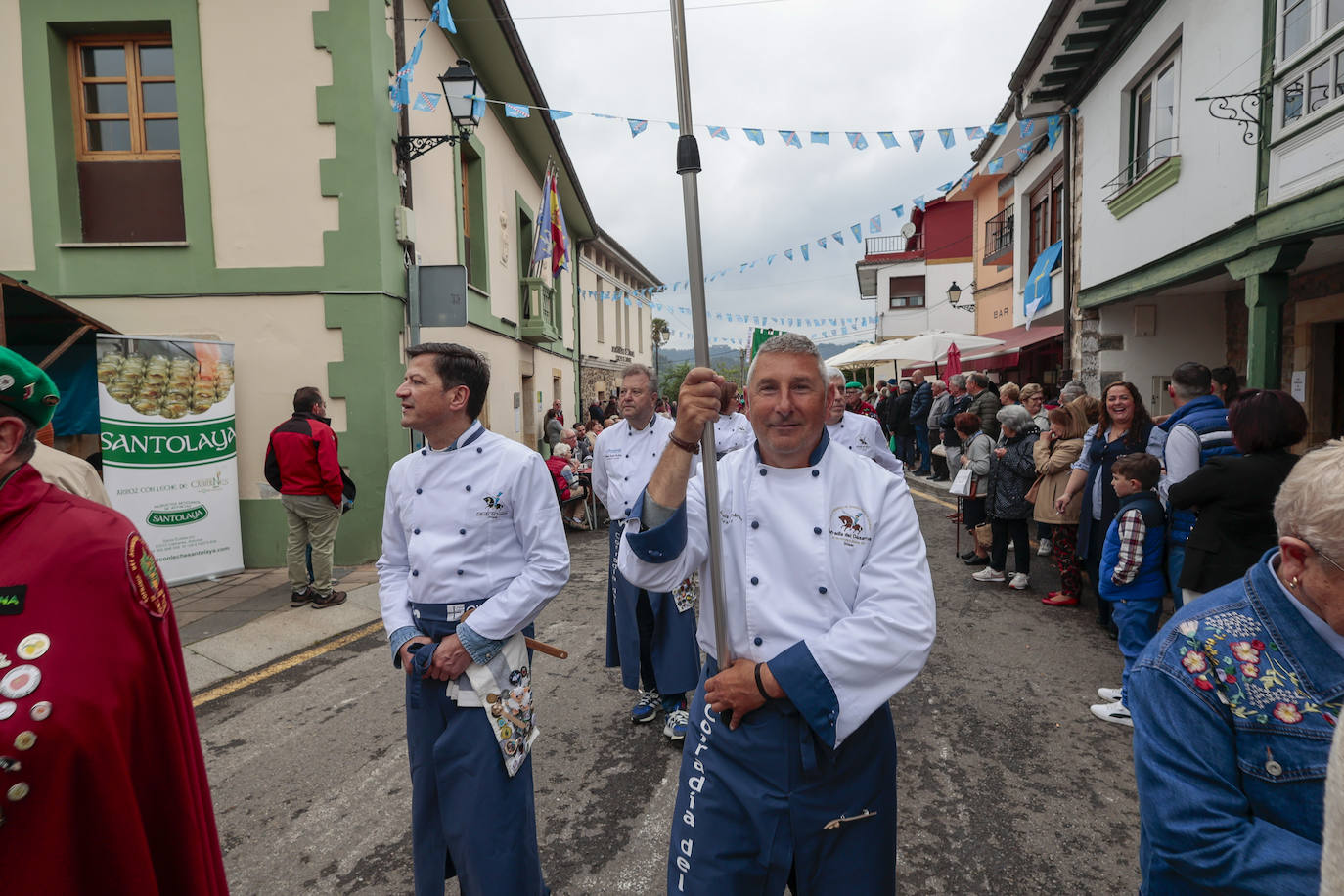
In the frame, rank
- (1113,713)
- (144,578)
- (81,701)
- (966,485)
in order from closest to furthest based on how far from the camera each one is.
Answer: (81,701) < (144,578) < (1113,713) < (966,485)

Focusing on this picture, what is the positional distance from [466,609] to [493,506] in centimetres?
35

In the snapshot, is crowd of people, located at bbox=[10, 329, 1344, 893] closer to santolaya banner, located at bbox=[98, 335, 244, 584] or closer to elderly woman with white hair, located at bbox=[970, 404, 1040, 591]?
elderly woman with white hair, located at bbox=[970, 404, 1040, 591]

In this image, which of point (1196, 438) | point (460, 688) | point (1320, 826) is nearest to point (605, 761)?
point (460, 688)

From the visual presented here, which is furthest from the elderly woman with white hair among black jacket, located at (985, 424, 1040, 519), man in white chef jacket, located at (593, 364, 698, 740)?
man in white chef jacket, located at (593, 364, 698, 740)

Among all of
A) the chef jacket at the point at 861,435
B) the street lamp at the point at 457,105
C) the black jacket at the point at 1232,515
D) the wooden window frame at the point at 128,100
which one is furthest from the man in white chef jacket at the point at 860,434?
the wooden window frame at the point at 128,100

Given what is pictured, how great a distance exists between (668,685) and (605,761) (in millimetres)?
537

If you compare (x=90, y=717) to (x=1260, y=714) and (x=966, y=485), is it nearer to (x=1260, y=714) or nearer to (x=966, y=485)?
(x=1260, y=714)

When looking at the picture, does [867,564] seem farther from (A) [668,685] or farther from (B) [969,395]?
(B) [969,395]

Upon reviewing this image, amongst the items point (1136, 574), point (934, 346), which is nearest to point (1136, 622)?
point (1136, 574)

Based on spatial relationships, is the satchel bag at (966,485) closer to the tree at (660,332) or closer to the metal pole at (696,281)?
the metal pole at (696,281)

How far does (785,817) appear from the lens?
1.72m

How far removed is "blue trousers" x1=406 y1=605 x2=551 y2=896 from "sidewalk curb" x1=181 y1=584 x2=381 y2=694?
10.4 ft

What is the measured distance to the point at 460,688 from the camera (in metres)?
2.37

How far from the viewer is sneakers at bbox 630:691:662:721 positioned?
411 cm
